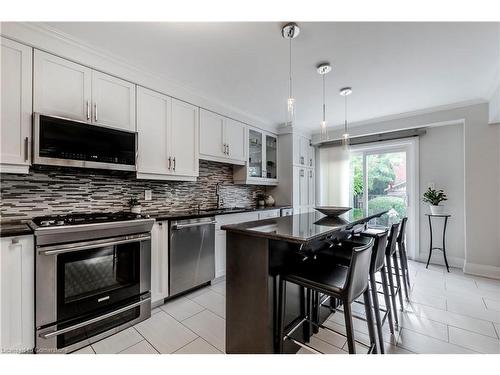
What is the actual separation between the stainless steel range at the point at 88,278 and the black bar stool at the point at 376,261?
1.74 metres

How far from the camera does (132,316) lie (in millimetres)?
2061

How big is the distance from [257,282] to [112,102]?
211 centimetres

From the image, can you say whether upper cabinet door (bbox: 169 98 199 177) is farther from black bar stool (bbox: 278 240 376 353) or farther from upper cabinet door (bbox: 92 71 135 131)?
black bar stool (bbox: 278 240 376 353)

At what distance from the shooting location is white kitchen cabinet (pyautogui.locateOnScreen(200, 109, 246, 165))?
10.2 ft

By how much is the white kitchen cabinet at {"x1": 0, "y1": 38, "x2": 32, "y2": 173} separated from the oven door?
0.69 meters

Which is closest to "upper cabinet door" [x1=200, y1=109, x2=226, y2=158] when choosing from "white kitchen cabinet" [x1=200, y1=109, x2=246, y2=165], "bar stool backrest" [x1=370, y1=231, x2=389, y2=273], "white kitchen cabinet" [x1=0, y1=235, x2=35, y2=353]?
"white kitchen cabinet" [x1=200, y1=109, x2=246, y2=165]

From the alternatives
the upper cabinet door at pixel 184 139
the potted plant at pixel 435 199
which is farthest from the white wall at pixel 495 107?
the upper cabinet door at pixel 184 139

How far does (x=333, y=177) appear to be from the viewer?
4871 mm

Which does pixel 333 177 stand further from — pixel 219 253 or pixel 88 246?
pixel 88 246

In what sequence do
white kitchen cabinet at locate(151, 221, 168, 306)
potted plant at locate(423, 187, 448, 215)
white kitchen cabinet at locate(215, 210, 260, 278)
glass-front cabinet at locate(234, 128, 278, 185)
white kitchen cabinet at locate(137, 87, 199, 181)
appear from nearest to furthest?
white kitchen cabinet at locate(151, 221, 168, 306), white kitchen cabinet at locate(137, 87, 199, 181), white kitchen cabinet at locate(215, 210, 260, 278), potted plant at locate(423, 187, 448, 215), glass-front cabinet at locate(234, 128, 278, 185)

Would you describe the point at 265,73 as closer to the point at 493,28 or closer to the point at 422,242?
the point at 493,28

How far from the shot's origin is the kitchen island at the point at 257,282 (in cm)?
144
